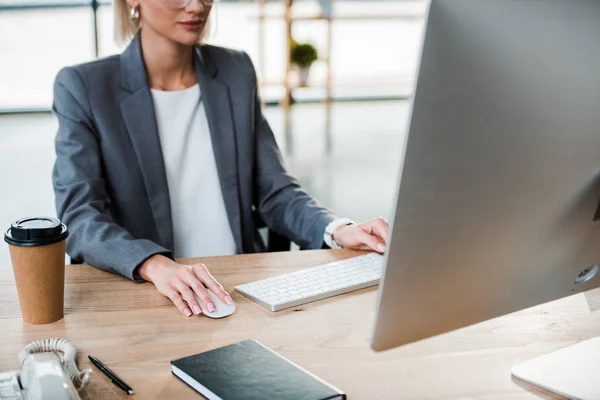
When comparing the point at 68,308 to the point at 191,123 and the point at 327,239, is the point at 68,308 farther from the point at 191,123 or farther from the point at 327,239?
the point at 191,123

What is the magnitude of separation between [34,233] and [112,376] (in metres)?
0.30

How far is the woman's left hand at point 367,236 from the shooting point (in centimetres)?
172

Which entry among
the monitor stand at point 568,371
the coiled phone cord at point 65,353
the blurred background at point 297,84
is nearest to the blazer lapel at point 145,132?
the coiled phone cord at point 65,353

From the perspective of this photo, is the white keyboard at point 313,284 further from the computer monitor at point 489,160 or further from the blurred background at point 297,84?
the blurred background at point 297,84

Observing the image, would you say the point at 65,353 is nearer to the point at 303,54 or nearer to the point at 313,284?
the point at 313,284

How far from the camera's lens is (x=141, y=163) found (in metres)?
1.97

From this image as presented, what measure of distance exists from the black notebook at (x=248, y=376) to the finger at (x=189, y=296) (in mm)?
184

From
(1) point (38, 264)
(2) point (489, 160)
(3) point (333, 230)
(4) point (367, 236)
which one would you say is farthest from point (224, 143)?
(2) point (489, 160)

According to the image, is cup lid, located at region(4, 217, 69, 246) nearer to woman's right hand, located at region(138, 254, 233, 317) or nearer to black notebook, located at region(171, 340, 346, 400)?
woman's right hand, located at region(138, 254, 233, 317)

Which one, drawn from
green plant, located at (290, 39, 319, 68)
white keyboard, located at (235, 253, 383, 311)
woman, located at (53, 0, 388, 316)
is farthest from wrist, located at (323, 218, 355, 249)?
green plant, located at (290, 39, 319, 68)

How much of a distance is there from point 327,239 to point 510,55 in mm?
1025

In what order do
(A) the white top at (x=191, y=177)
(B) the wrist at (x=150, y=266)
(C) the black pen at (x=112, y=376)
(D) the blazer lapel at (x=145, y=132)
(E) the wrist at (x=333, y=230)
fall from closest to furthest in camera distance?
(C) the black pen at (x=112, y=376) < (B) the wrist at (x=150, y=266) < (E) the wrist at (x=333, y=230) < (D) the blazer lapel at (x=145, y=132) < (A) the white top at (x=191, y=177)

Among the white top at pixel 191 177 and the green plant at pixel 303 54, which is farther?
the green plant at pixel 303 54

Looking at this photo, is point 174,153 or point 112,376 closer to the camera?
point 112,376
